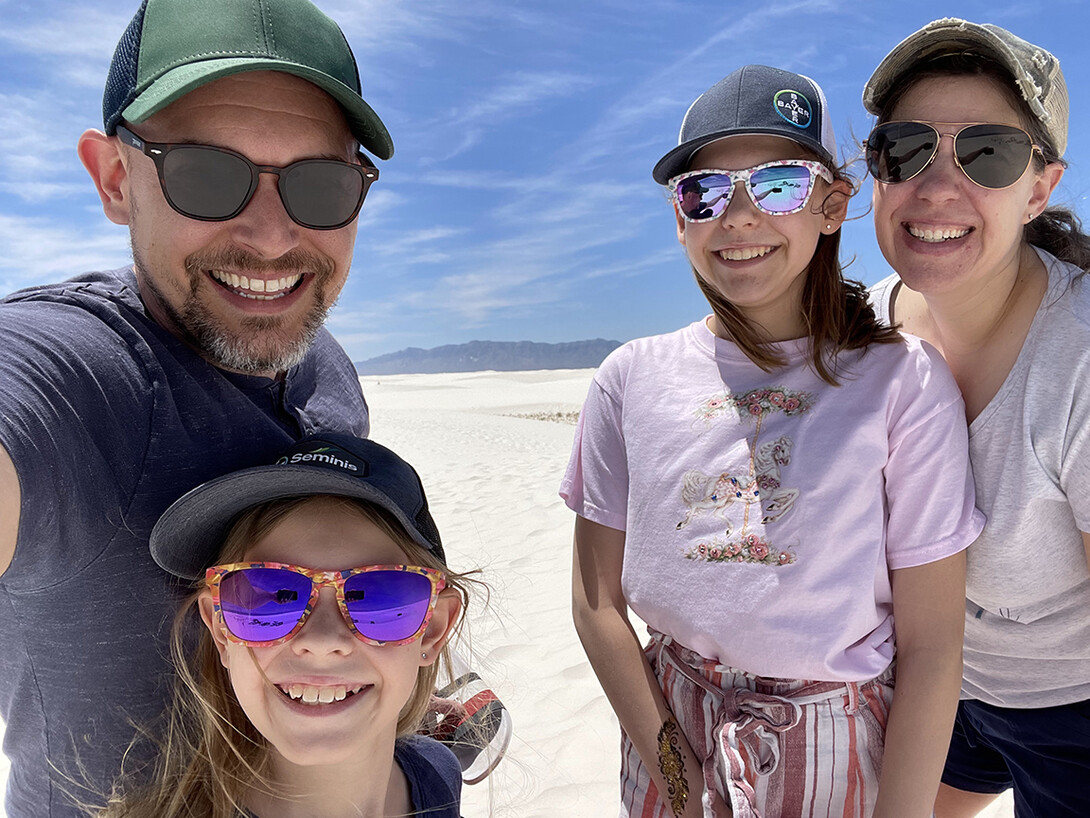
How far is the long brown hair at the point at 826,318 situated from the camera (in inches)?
78.2

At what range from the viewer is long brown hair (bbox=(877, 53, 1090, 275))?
80.3 inches

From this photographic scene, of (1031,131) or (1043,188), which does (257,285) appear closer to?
(1031,131)

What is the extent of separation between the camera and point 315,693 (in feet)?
5.07

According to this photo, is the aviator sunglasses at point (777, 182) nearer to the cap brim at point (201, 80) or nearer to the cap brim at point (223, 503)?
the cap brim at point (201, 80)

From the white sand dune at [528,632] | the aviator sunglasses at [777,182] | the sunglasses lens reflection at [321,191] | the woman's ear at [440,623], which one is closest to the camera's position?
the sunglasses lens reflection at [321,191]

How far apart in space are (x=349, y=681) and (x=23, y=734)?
2.35ft

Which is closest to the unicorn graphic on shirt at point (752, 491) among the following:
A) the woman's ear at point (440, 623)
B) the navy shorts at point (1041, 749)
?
the woman's ear at point (440, 623)

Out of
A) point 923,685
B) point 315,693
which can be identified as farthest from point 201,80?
point 923,685

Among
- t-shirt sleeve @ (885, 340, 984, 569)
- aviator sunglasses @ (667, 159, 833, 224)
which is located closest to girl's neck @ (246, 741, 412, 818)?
t-shirt sleeve @ (885, 340, 984, 569)

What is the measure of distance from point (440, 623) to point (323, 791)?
1.42ft

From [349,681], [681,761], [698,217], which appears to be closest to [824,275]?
[698,217]

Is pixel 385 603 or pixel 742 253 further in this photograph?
pixel 742 253

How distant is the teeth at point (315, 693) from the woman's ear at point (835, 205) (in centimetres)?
174

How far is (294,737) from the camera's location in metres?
1.51
